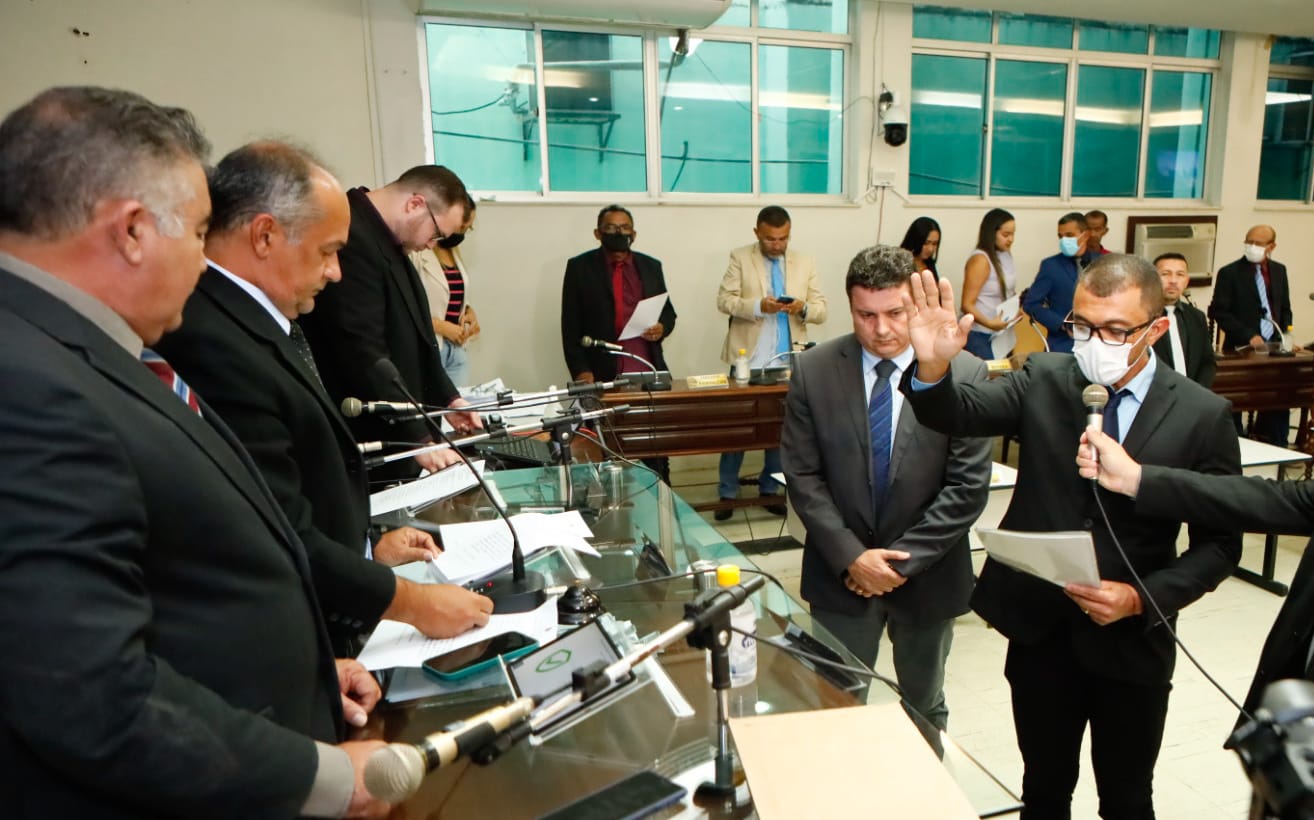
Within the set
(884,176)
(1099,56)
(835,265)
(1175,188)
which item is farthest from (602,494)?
(1175,188)

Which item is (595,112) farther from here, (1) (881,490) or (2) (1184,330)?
(1) (881,490)

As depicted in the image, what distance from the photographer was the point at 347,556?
1.12 metres

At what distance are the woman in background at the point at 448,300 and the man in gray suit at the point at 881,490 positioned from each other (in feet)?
7.69

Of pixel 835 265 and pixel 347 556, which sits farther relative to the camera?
pixel 835 265

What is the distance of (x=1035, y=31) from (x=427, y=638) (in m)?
6.89

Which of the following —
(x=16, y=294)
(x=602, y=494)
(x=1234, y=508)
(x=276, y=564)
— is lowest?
(x=602, y=494)

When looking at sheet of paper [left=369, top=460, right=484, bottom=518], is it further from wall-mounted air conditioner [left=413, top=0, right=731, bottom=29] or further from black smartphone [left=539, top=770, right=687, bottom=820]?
wall-mounted air conditioner [left=413, top=0, right=731, bottom=29]

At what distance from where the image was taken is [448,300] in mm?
3848

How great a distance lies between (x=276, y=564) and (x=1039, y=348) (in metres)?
5.58

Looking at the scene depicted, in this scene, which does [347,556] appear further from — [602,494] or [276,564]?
[602,494]

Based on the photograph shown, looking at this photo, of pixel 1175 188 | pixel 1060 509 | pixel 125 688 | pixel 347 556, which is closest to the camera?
pixel 125 688

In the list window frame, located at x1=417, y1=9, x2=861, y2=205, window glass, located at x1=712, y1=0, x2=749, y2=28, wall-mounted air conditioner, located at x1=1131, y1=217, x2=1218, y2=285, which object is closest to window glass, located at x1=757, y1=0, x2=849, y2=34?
window frame, located at x1=417, y1=9, x2=861, y2=205

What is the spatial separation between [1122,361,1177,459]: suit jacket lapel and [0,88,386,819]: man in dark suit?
1486 millimetres

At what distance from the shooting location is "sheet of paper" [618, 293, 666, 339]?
3.96m
